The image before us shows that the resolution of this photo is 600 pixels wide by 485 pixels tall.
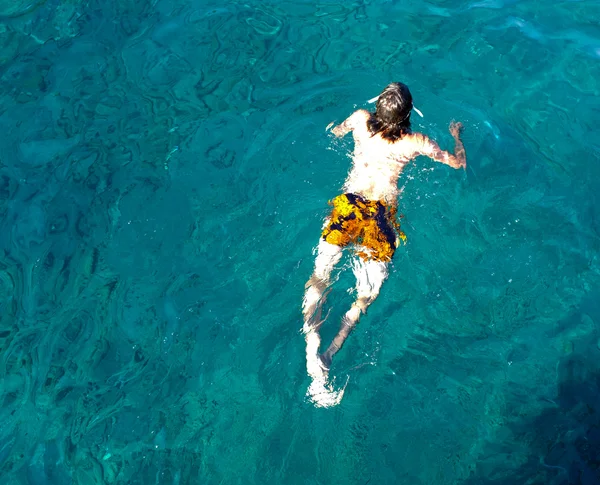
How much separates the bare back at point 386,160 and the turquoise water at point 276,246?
55 centimetres

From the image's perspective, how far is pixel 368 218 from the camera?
6082 mm

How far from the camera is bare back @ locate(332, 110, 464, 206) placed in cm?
643

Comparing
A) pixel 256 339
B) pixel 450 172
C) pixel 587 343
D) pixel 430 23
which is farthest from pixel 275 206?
pixel 430 23

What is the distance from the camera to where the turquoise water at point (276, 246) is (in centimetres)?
558

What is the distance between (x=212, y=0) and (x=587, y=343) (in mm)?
7634

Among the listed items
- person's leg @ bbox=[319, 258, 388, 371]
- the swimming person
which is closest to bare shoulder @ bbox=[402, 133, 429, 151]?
the swimming person

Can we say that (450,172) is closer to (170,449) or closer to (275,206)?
(275,206)

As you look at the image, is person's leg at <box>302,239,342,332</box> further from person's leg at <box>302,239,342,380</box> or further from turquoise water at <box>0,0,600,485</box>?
turquoise water at <box>0,0,600,485</box>

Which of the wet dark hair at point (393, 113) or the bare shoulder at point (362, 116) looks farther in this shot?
the bare shoulder at point (362, 116)

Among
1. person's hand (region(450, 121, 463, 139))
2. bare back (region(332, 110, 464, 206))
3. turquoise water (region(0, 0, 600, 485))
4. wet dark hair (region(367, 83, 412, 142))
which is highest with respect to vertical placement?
wet dark hair (region(367, 83, 412, 142))

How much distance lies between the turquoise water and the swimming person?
16 cm

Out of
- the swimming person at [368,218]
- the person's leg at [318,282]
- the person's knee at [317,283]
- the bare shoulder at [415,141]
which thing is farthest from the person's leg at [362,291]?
the bare shoulder at [415,141]

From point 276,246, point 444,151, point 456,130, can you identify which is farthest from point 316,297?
point 456,130

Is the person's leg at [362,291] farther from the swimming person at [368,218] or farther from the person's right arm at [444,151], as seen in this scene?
the person's right arm at [444,151]
